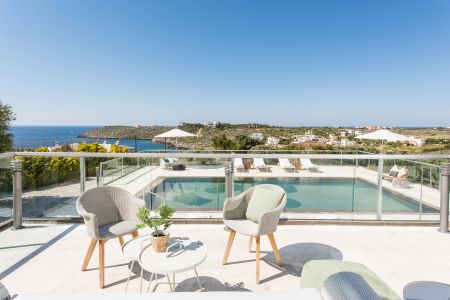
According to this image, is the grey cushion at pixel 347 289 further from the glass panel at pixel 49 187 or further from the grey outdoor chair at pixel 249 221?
the glass panel at pixel 49 187

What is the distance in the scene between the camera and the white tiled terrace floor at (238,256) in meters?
2.59

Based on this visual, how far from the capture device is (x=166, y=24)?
47.7 ft

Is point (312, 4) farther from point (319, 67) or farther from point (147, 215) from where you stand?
point (147, 215)

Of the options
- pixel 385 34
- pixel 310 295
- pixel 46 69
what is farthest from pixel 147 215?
pixel 46 69

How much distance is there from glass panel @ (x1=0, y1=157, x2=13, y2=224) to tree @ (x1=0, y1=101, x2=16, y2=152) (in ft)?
20.0

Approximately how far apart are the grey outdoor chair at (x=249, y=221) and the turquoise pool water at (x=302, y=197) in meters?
0.90

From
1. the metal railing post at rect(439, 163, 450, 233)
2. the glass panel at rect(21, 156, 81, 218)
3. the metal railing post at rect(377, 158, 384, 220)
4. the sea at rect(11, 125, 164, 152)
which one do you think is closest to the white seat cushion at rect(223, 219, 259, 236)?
the metal railing post at rect(377, 158, 384, 220)

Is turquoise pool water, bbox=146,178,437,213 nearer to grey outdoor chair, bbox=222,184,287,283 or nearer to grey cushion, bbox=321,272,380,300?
grey outdoor chair, bbox=222,184,287,283

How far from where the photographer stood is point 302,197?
5.02 m

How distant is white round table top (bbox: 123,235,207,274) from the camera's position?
201cm

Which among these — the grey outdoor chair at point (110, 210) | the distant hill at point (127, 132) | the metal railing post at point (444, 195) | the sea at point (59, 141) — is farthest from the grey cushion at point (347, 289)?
the distant hill at point (127, 132)

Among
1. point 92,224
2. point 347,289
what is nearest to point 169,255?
point 92,224

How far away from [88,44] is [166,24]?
4.34 meters

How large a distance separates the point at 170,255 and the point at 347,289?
144cm
